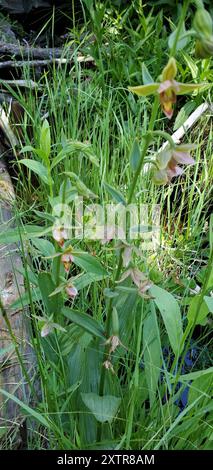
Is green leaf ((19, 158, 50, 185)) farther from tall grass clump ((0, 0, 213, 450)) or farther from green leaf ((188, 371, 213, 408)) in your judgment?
green leaf ((188, 371, 213, 408))

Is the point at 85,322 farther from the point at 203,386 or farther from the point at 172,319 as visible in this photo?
the point at 203,386

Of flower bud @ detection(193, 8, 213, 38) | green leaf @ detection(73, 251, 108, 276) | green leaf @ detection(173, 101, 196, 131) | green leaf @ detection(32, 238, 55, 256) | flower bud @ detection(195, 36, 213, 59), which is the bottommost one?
green leaf @ detection(73, 251, 108, 276)

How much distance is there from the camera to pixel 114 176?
1860 millimetres

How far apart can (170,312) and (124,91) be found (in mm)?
1528

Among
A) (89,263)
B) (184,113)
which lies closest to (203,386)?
(89,263)

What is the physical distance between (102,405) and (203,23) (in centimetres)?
68

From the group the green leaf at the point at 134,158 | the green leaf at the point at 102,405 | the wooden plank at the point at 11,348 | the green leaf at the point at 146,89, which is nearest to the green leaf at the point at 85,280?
the wooden plank at the point at 11,348

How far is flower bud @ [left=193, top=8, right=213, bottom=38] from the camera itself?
73 cm

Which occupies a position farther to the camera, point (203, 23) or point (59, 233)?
point (59, 233)

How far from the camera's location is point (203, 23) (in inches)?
28.8

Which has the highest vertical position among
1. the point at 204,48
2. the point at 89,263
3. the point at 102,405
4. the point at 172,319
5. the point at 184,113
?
the point at 184,113

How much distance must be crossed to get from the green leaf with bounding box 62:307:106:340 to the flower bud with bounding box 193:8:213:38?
52 centimetres

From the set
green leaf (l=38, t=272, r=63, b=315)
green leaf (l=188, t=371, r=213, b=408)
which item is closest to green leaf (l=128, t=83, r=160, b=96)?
green leaf (l=38, t=272, r=63, b=315)

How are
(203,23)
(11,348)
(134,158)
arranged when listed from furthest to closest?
(11,348)
(134,158)
(203,23)
